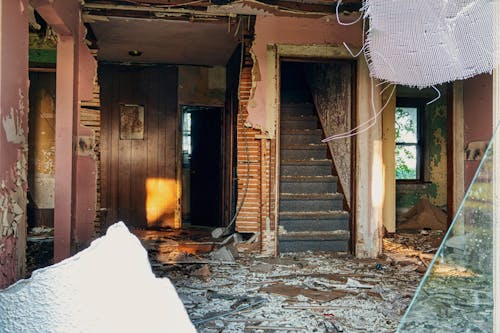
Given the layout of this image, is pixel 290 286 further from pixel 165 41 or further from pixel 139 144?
pixel 139 144

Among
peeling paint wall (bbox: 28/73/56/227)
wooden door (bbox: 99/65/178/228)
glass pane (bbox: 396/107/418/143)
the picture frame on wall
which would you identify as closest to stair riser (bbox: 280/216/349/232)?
wooden door (bbox: 99/65/178/228)

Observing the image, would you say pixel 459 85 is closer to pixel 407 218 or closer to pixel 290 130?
pixel 290 130

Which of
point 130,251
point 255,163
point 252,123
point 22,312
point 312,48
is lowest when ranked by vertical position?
point 22,312

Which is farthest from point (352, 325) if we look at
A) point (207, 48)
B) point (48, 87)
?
point (48, 87)

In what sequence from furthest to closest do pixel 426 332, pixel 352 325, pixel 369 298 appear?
pixel 369 298
pixel 352 325
pixel 426 332

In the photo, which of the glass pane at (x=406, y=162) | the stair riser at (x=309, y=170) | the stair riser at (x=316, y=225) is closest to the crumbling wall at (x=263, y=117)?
the stair riser at (x=316, y=225)

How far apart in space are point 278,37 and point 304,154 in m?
Answer: 1.82

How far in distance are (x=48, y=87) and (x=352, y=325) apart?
5919 mm

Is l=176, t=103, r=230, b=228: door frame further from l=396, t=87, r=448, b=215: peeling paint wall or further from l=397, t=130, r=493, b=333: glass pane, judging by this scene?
l=397, t=130, r=493, b=333: glass pane

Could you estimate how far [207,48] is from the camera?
21.9ft

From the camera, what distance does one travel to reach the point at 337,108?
6.06 metres

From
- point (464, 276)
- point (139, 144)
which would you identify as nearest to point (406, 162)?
point (139, 144)

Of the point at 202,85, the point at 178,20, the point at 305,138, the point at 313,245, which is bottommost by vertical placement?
the point at 313,245

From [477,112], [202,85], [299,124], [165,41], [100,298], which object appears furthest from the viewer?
[202,85]
